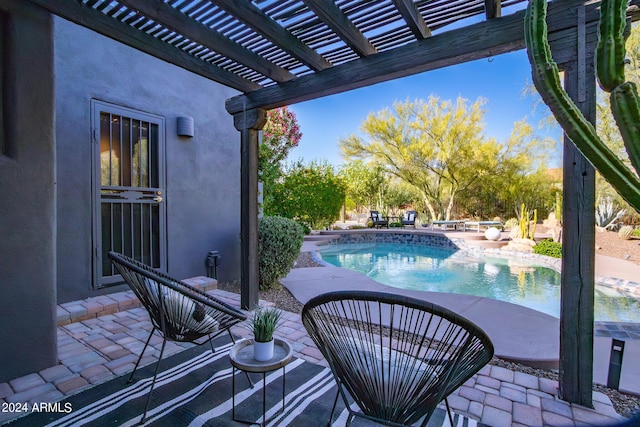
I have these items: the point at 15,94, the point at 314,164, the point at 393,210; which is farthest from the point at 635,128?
the point at 393,210

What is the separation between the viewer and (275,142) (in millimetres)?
7336

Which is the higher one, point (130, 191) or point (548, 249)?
point (130, 191)

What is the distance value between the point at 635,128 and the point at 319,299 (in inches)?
50.4

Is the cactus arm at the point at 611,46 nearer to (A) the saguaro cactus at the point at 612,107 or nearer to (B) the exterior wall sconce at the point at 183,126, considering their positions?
(A) the saguaro cactus at the point at 612,107

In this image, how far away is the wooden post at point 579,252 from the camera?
1.91m

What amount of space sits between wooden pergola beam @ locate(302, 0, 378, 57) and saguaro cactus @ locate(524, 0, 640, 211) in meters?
1.43

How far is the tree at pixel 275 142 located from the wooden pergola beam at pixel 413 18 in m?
4.47

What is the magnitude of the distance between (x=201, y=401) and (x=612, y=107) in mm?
2458

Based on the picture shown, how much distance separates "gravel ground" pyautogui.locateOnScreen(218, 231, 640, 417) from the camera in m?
2.10

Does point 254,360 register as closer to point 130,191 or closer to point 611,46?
point 611,46

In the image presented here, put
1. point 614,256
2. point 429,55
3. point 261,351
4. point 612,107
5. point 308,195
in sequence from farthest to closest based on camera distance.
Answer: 1. point 308,195
2. point 614,256
3. point 429,55
4. point 261,351
5. point 612,107

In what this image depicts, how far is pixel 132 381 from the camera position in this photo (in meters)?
2.21

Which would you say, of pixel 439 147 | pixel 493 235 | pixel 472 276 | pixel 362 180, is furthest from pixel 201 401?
pixel 362 180

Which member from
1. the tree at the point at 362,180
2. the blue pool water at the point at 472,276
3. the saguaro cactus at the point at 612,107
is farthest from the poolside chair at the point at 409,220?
the saguaro cactus at the point at 612,107
